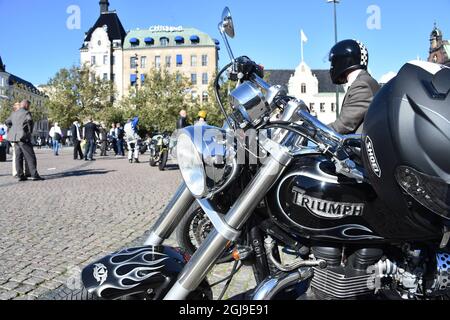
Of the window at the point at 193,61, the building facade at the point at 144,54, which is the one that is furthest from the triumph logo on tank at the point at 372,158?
the window at the point at 193,61

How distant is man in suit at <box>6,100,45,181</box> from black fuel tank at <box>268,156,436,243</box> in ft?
28.5

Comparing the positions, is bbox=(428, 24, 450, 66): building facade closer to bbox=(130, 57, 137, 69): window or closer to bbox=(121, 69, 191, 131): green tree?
bbox=(121, 69, 191, 131): green tree

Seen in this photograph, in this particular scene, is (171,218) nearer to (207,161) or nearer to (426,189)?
(207,161)

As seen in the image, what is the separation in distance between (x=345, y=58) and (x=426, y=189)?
1.65 meters

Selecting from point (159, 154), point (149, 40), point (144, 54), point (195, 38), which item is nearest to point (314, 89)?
point (195, 38)

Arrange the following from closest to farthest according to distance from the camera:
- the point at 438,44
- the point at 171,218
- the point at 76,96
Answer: the point at 171,218
the point at 76,96
the point at 438,44

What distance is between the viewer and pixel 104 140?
74.3 ft

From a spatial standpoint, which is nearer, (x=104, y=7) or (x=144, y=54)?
(x=144, y=54)

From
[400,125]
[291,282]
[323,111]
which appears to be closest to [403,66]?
[400,125]

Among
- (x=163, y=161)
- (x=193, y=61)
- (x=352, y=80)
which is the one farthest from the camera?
(x=193, y=61)

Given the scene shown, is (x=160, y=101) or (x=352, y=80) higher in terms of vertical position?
(x=160, y=101)

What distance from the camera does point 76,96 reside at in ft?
144

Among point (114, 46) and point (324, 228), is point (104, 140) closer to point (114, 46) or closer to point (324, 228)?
point (324, 228)

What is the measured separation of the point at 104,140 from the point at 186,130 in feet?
71.9
